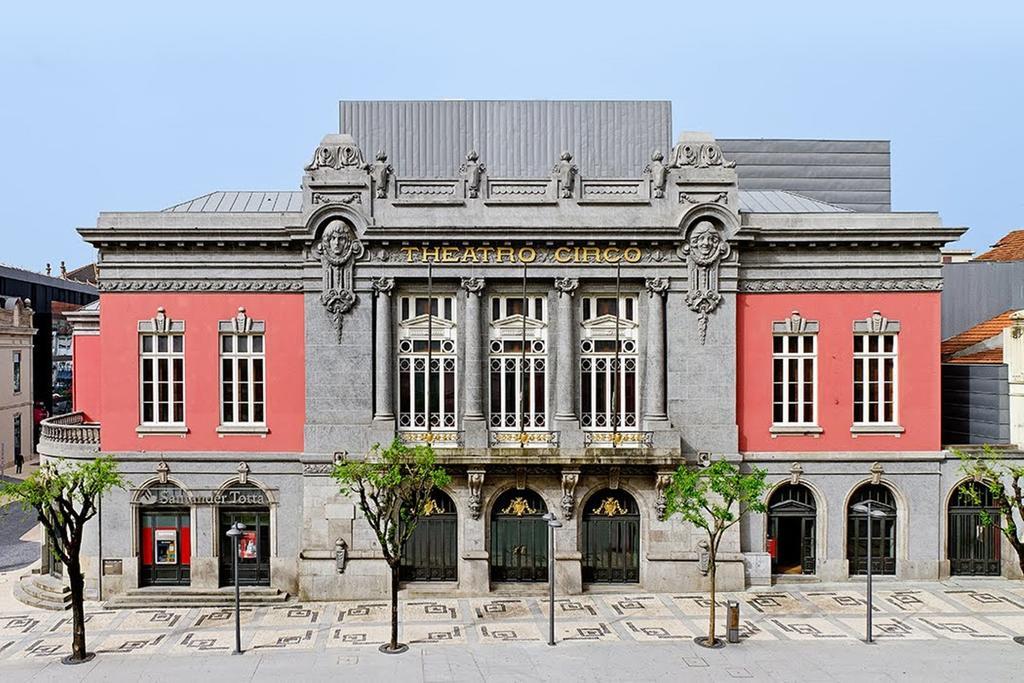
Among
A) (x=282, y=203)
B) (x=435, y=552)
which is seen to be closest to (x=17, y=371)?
(x=282, y=203)

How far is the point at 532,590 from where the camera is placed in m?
27.8

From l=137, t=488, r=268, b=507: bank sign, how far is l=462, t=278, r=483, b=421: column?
8.12 metres

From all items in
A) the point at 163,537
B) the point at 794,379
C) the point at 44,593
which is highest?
the point at 794,379

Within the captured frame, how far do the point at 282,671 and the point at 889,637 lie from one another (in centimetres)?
1709

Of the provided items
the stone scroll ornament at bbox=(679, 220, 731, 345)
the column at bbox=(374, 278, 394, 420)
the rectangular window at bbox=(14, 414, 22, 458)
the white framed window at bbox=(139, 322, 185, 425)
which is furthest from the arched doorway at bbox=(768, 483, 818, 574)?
the rectangular window at bbox=(14, 414, 22, 458)

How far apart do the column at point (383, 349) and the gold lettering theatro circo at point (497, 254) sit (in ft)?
4.36

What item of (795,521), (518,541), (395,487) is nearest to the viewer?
(395,487)

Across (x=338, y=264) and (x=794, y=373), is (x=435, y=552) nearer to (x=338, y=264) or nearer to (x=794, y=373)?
(x=338, y=264)

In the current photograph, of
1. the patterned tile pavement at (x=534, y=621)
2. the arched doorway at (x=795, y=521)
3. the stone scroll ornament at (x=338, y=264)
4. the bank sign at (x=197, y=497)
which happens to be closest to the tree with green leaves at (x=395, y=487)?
the patterned tile pavement at (x=534, y=621)

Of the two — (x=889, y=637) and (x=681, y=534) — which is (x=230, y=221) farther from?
(x=889, y=637)

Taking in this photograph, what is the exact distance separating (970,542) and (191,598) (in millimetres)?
27308

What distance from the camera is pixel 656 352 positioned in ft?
92.3

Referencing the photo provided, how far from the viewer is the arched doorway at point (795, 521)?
28594 millimetres

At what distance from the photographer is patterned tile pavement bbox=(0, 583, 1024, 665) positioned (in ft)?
77.1
